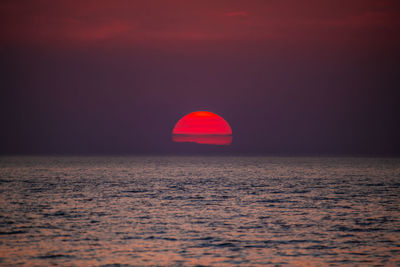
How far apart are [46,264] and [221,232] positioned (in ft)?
39.5

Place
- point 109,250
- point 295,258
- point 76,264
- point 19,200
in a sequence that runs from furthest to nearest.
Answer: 1. point 19,200
2. point 109,250
3. point 295,258
4. point 76,264

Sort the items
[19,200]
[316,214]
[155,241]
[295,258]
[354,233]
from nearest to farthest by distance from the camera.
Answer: [295,258] < [155,241] < [354,233] < [316,214] < [19,200]

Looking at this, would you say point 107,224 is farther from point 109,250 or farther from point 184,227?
point 109,250

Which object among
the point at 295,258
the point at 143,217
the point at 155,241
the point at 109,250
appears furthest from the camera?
the point at 143,217

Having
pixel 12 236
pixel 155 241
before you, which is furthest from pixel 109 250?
pixel 12 236

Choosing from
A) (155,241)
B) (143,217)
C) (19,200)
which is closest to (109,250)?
(155,241)

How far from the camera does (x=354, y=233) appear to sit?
104ft

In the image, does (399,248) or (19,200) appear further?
(19,200)

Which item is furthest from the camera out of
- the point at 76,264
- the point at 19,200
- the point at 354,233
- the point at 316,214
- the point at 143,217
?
the point at 19,200

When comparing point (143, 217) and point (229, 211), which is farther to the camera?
point (229, 211)

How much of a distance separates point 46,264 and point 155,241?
7.23 metres

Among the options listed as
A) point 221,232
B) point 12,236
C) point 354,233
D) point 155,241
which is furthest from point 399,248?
point 12,236

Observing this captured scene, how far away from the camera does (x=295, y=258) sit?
24469mm

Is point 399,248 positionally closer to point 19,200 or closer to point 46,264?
point 46,264
